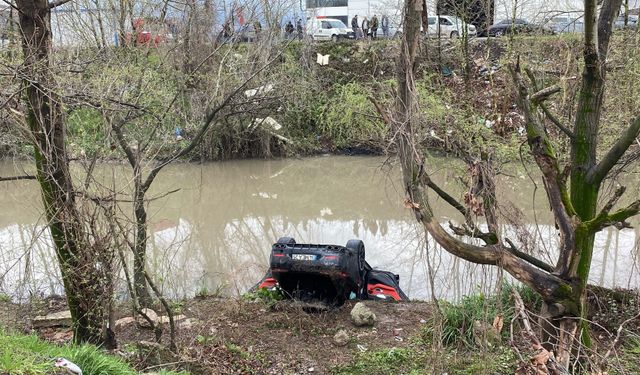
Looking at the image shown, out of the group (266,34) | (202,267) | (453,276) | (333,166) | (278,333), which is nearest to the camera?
(453,276)

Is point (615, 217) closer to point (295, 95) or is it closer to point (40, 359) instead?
point (40, 359)

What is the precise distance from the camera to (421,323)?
5.99 meters

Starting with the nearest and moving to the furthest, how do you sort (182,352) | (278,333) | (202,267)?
(182,352) → (278,333) → (202,267)

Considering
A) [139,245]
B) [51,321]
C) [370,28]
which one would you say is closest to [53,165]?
[139,245]

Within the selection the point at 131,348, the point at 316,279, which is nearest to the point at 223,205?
the point at 316,279

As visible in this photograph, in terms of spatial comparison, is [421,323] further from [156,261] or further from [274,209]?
[274,209]

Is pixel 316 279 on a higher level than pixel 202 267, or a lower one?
higher

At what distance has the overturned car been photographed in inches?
227

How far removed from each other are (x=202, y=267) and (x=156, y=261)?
211 centimetres

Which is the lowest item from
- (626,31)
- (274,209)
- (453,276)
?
(274,209)

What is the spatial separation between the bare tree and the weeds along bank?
0.33 metres

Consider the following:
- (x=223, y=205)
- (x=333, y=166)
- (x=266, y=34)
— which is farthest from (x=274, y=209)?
(x=333, y=166)

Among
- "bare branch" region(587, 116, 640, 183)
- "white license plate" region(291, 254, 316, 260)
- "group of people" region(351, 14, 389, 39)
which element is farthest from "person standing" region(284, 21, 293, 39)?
"bare branch" region(587, 116, 640, 183)

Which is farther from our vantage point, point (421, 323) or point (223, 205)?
point (223, 205)
